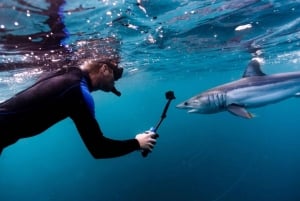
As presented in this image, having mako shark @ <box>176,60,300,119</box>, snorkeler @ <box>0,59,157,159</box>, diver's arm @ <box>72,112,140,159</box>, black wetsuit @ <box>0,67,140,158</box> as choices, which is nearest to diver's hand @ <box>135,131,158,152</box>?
snorkeler @ <box>0,59,157,159</box>

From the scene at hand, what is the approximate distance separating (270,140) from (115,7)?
43.6m

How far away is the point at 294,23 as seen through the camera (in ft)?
50.2

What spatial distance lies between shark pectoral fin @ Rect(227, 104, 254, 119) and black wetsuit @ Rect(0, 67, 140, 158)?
420 cm

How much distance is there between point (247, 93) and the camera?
883cm

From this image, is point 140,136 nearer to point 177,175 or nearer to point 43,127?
point 43,127

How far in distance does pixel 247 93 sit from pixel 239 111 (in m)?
1.27

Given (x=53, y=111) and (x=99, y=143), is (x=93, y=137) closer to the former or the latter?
(x=99, y=143)

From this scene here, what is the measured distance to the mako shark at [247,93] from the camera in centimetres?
834

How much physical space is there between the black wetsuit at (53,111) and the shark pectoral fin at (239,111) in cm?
420

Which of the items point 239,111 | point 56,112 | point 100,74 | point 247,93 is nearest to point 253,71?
point 247,93

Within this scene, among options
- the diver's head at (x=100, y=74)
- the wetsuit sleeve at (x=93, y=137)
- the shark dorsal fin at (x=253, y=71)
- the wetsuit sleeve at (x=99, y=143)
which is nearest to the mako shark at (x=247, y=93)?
the shark dorsal fin at (x=253, y=71)

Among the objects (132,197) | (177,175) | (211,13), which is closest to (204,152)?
(177,175)

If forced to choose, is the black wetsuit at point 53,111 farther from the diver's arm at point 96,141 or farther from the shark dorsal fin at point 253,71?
the shark dorsal fin at point 253,71

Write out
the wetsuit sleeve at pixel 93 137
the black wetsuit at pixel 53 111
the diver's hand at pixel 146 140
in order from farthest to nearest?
1. the diver's hand at pixel 146 140
2. the wetsuit sleeve at pixel 93 137
3. the black wetsuit at pixel 53 111
